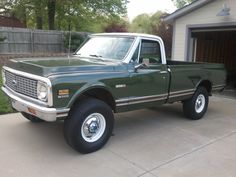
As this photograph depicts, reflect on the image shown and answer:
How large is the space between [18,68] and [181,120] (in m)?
4.05

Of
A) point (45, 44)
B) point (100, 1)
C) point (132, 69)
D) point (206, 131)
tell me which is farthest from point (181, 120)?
point (100, 1)

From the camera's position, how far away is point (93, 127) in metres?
4.94

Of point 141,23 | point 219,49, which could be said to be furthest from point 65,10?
point 219,49

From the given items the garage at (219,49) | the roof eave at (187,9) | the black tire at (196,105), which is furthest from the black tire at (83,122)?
the garage at (219,49)

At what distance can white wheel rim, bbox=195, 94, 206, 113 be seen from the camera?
726cm

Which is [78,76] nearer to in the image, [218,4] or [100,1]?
[218,4]

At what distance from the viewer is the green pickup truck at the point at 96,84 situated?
4.39 m

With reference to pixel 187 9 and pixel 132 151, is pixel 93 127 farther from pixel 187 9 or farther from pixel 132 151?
pixel 187 9

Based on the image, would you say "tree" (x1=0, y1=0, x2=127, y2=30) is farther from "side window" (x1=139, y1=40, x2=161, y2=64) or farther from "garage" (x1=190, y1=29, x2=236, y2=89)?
"side window" (x1=139, y1=40, x2=161, y2=64)

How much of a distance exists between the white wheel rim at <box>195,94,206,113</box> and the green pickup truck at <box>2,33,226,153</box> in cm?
51

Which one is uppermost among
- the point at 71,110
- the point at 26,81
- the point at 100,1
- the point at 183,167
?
the point at 100,1

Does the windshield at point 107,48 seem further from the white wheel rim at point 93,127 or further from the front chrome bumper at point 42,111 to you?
the front chrome bumper at point 42,111

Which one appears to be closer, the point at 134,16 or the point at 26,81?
the point at 26,81

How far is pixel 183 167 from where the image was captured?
452 cm
